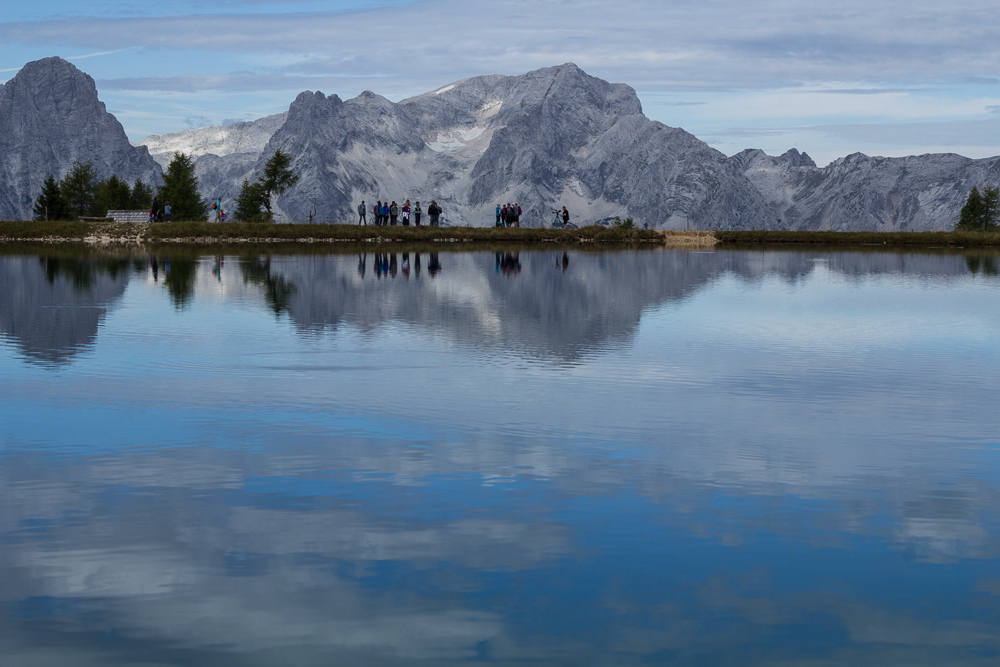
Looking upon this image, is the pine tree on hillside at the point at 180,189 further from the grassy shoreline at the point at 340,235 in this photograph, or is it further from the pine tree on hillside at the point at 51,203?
the grassy shoreline at the point at 340,235

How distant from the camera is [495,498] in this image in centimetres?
1217

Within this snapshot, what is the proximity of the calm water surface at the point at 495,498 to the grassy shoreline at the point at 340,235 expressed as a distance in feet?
221

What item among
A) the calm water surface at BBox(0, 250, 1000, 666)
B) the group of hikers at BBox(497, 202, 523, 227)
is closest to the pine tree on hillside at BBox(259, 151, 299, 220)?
the group of hikers at BBox(497, 202, 523, 227)

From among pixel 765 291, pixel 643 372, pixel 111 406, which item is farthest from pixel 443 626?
pixel 765 291

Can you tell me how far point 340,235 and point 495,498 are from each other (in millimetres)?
87315

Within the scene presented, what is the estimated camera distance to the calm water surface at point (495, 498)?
28.1ft

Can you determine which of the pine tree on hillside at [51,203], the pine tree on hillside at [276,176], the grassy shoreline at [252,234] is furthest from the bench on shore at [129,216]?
the pine tree on hillside at [51,203]

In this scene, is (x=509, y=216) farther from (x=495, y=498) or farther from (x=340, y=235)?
(x=495, y=498)

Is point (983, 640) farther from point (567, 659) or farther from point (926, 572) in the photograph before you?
point (567, 659)

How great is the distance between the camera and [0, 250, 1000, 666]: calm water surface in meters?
8.56

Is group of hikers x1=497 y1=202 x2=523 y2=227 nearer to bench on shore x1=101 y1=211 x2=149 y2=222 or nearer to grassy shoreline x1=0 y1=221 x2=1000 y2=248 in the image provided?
grassy shoreline x1=0 y1=221 x2=1000 y2=248

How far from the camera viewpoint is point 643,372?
70.9 feet

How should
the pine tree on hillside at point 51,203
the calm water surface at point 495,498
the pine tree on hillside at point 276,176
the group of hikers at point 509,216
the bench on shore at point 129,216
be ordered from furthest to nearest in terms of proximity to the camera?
1. the pine tree on hillside at point 51,203
2. the pine tree on hillside at point 276,176
3. the group of hikers at point 509,216
4. the bench on shore at point 129,216
5. the calm water surface at point 495,498

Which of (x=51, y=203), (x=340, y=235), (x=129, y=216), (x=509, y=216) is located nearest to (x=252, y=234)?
(x=340, y=235)
